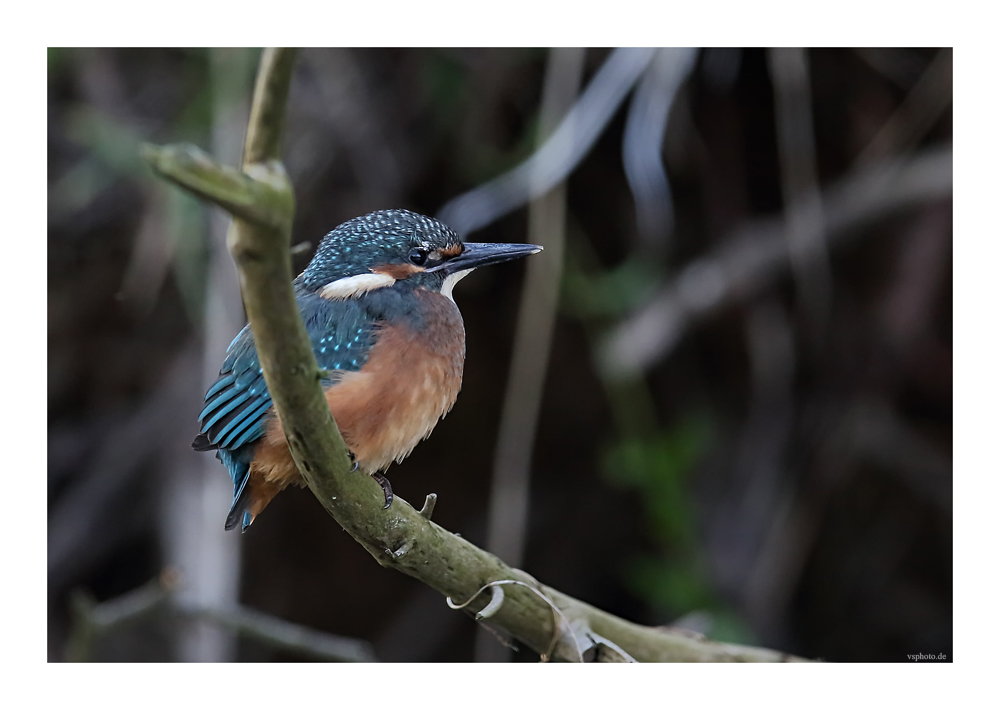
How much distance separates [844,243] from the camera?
2355 millimetres

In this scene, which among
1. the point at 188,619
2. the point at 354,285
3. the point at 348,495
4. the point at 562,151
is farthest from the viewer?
the point at 562,151

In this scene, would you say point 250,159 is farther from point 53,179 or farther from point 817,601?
point 817,601

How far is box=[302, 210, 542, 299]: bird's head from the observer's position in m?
Result: 1.21

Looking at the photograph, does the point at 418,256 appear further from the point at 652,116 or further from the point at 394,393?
the point at 652,116

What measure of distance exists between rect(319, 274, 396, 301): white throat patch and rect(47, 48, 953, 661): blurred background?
27.3 inches

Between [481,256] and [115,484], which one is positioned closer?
[481,256]

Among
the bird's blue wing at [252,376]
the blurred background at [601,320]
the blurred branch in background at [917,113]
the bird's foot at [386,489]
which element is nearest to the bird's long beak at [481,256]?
the bird's blue wing at [252,376]

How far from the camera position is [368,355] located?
3.85 feet

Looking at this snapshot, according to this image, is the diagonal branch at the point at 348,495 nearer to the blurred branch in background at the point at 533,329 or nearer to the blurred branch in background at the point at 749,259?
the blurred branch in background at the point at 533,329

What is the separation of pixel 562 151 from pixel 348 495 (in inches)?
47.8

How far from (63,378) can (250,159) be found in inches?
70.5

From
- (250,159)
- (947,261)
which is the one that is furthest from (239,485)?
(947,261)

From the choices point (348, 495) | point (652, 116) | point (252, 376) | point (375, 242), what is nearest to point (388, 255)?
point (375, 242)

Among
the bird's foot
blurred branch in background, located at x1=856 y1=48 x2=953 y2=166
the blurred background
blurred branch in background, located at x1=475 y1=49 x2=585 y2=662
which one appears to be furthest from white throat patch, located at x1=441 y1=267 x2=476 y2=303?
blurred branch in background, located at x1=856 y1=48 x2=953 y2=166
